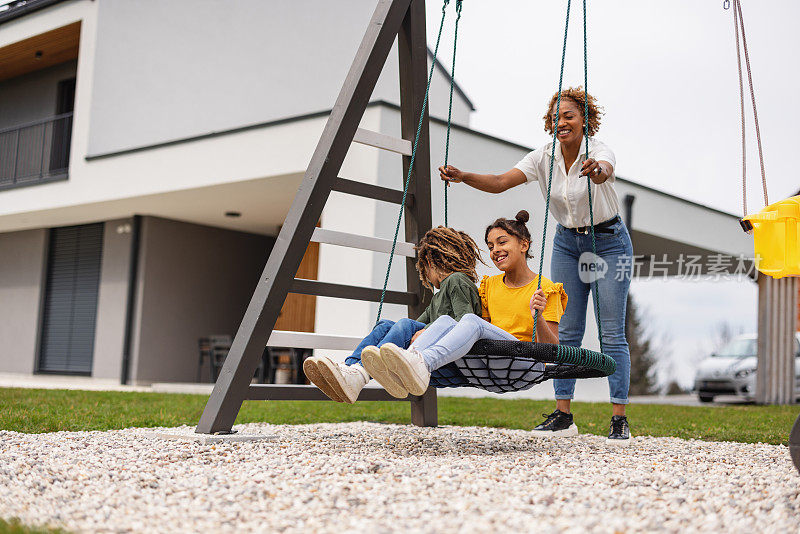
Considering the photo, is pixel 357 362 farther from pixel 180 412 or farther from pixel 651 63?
pixel 651 63

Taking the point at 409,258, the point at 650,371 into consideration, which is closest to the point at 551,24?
the point at 409,258

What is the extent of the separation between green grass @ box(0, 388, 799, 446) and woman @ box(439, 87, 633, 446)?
3.29 ft

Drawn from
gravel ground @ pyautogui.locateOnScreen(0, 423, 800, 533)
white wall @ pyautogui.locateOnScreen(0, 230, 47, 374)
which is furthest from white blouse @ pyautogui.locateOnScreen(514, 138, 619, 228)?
white wall @ pyautogui.locateOnScreen(0, 230, 47, 374)

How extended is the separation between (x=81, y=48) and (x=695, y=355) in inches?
915

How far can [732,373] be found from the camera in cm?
1220

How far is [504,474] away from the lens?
251cm

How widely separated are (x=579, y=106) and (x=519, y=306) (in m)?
1.02

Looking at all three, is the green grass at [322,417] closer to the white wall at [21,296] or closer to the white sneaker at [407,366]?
the white sneaker at [407,366]

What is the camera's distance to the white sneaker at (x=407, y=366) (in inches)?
102

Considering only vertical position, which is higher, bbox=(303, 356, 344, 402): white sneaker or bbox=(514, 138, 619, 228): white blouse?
bbox=(514, 138, 619, 228): white blouse

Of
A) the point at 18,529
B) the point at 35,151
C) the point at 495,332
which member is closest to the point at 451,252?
the point at 495,332

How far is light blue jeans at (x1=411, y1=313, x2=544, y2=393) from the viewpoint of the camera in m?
2.73

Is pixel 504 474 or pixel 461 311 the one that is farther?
pixel 461 311

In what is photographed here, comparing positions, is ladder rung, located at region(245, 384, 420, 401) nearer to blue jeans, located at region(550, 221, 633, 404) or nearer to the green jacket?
the green jacket
